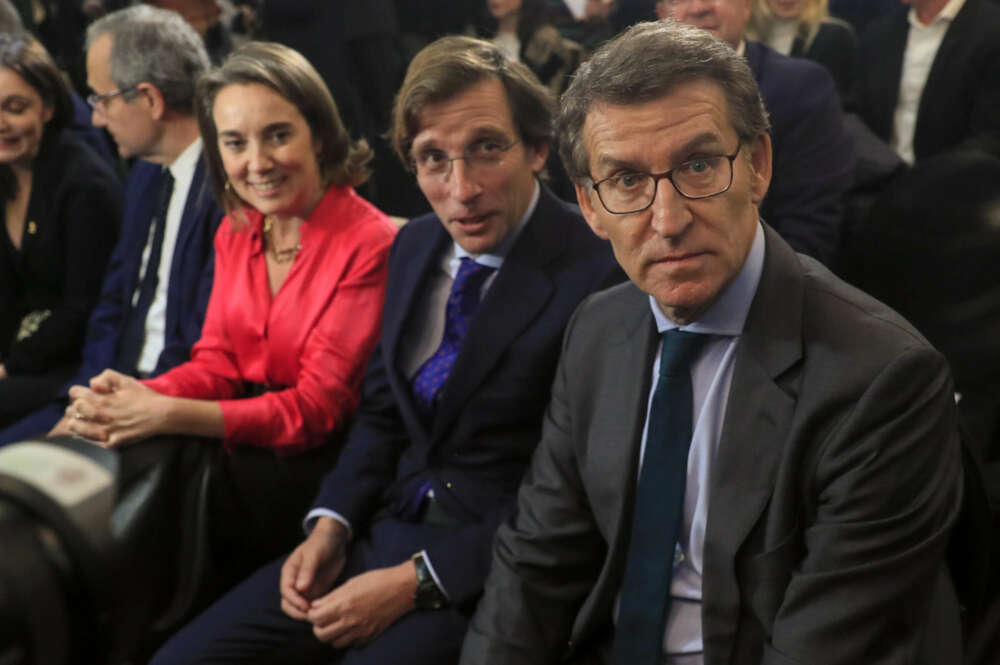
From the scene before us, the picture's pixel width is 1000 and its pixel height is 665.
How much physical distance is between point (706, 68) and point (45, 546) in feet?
3.25

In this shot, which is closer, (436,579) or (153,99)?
(436,579)

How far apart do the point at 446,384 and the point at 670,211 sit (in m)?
0.66

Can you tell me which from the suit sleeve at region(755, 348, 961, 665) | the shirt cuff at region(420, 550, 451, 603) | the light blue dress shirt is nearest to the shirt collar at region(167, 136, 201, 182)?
the shirt cuff at region(420, 550, 451, 603)

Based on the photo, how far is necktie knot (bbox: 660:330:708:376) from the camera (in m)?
1.30

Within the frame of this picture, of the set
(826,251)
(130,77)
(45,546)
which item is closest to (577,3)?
(826,251)

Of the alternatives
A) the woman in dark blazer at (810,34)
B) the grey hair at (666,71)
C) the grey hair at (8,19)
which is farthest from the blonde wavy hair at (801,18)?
the grey hair at (8,19)

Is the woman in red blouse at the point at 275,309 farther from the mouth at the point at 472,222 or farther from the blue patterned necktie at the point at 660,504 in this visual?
the blue patterned necktie at the point at 660,504

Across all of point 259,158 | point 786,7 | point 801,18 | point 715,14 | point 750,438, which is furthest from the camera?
point 801,18

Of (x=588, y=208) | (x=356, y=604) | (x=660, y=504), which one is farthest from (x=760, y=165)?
(x=356, y=604)

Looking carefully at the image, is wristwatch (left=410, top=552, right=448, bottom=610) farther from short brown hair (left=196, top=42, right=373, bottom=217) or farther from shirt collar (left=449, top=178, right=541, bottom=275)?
short brown hair (left=196, top=42, right=373, bottom=217)

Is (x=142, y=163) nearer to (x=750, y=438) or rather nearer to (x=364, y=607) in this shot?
(x=364, y=607)

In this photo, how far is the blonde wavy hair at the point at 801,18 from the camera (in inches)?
79.2

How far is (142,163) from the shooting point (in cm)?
A: 272

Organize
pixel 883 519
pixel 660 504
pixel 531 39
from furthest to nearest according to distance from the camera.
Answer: pixel 531 39 < pixel 660 504 < pixel 883 519
